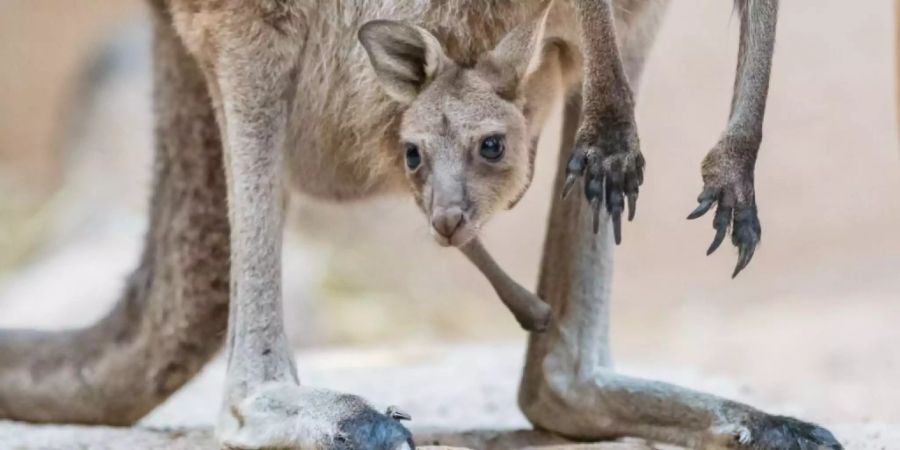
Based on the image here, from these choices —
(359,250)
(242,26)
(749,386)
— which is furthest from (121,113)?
(242,26)

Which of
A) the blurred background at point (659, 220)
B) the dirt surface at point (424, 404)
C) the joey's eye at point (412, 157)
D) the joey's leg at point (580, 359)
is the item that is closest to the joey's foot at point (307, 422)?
the dirt surface at point (424, 404)

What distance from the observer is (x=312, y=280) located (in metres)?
8.06

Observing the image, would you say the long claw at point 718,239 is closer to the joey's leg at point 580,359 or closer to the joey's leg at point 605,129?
the joey's leg at point 605,129

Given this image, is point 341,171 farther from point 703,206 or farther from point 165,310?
point 703,206

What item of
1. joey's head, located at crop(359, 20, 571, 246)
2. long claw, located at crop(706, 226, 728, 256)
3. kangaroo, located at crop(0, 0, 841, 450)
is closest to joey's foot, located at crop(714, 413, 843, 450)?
kangaroo, located at crop(0, 0, 841, 450)

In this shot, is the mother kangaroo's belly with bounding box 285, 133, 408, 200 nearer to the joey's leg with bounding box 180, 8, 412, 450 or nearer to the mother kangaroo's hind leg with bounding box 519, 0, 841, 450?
the joey's leg with bounding box 180, 8, 412, 450

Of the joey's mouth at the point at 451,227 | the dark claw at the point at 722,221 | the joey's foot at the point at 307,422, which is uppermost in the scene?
the dark claw at the point at 722,221

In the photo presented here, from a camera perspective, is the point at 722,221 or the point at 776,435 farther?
the point at 776,435

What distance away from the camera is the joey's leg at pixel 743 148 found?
9.83 ft

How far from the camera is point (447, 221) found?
9.97 feet

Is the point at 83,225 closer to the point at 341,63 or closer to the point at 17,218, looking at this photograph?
the point at 17,218

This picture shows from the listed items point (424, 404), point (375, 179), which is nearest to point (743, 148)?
point (375, 179)

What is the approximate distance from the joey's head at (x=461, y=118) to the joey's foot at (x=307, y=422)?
43 centimetres

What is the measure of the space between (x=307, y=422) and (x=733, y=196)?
1066 mm
